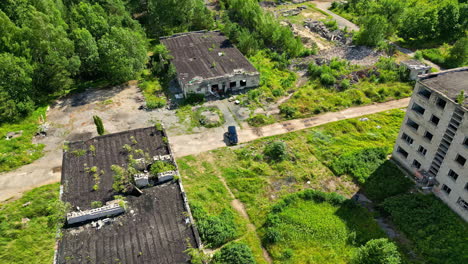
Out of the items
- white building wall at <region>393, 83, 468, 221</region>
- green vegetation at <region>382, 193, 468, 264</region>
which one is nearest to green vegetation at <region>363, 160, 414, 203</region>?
green vegetation at <region>382, 193, 468, 264</region>

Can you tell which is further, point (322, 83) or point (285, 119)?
point (322, 83)

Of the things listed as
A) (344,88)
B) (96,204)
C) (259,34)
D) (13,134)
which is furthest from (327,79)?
(13,134)

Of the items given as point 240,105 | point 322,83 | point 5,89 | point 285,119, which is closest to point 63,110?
point 5,89

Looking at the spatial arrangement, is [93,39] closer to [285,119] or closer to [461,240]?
[285,119]

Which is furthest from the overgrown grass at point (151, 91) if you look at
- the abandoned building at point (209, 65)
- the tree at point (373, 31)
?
the tree at point (373, 31)

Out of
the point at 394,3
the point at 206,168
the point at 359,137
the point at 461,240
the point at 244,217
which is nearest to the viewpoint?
the point at 461,240

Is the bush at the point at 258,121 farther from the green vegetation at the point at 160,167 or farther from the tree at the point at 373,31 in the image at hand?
the tree at the point at 373,31

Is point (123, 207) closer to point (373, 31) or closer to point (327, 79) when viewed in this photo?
point (327, 79)
